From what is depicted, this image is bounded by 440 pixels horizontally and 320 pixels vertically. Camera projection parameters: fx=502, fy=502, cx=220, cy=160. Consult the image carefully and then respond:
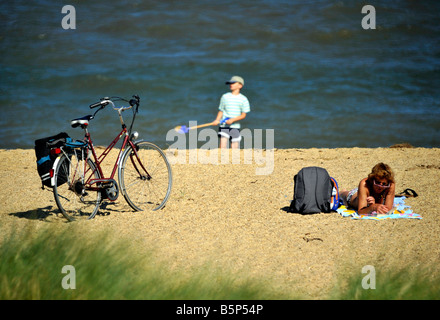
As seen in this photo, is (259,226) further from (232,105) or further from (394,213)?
(232,105)

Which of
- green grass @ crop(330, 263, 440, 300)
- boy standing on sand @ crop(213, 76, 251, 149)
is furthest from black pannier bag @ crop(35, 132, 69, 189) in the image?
boy standing on sand @ crop(213, 76, 251, 149)

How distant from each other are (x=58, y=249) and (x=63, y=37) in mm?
16643

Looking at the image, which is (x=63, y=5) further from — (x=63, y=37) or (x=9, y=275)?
(x=9, y=275)

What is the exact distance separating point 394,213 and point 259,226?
1643mm

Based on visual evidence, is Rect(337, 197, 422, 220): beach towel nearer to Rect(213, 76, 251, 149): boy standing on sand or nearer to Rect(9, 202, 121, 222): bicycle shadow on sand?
Rect(9, 202, 121, 222): bicycle shadow on sand

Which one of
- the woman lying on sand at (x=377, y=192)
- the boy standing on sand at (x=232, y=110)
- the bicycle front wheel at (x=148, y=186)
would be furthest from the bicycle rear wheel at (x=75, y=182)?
the boy standing on sand at (x=232, y=110)

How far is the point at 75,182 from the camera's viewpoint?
18.3 feet

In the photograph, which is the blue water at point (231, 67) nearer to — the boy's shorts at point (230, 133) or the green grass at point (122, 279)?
the boy's shorts at point (230, 133)

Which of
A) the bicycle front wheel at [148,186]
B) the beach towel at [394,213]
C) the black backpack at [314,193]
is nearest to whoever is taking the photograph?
the beach towel at [394,213]

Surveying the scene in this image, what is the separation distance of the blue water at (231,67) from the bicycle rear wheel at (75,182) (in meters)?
6.29

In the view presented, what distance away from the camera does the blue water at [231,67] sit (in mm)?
13367

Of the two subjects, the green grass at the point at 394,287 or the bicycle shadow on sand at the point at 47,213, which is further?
the bicycle shadow on sand at the point at 47,213
